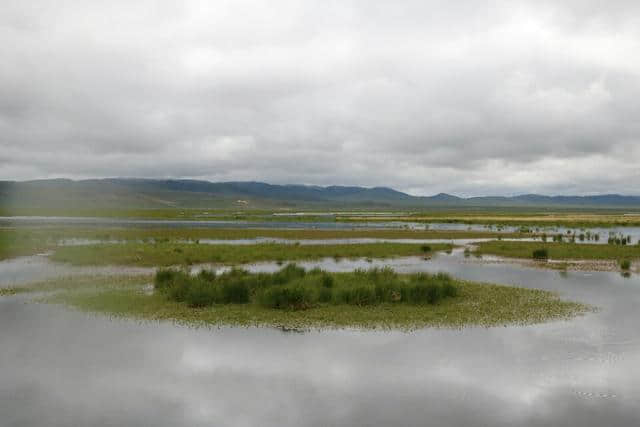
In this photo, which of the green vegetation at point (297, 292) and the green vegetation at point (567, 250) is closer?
the green vegetation at point (297, 292)

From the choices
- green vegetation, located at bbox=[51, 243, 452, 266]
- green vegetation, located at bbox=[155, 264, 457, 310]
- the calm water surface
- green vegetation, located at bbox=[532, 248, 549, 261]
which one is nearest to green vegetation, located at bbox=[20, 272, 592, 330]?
green vegetation, located at bbox=[155, 264, 457, 310]

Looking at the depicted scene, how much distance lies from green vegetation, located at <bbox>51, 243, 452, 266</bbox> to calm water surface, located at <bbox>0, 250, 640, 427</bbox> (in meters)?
17.7

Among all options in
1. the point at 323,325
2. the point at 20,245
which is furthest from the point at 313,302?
the point at 20,245

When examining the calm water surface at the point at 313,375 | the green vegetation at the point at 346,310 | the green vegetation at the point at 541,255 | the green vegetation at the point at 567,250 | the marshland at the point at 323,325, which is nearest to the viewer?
the calm water surface at the point at 313,375

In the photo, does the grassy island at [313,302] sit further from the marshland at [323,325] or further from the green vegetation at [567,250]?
the green vegetation at [567,250]

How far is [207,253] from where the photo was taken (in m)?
40.8

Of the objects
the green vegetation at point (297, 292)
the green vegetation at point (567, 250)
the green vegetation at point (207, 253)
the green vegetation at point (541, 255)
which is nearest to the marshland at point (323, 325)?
the green vegetation at point (297, 292)

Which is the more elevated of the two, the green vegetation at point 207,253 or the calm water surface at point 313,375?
the green vegetation at point 207,253

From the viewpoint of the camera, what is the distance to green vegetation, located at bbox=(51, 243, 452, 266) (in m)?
36.6

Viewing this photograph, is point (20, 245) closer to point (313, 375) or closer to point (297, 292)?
point (297, 292)

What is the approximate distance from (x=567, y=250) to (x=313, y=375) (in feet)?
124

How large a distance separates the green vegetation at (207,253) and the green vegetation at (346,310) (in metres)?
12.1

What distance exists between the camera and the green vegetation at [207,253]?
36588 millimetres

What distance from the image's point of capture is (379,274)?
89.5ft
